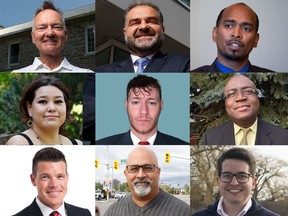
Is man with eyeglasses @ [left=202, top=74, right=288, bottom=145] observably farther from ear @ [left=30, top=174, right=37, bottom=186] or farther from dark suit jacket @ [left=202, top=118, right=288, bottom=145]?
ear @ [left=30, top=174, right=37, bottom=186]

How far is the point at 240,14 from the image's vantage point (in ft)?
21.4

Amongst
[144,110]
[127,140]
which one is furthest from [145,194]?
[144,110]

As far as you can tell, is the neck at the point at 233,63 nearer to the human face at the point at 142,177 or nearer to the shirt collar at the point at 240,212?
the human face at the point at 142,177

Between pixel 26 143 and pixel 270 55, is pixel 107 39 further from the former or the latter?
pixel 270 55

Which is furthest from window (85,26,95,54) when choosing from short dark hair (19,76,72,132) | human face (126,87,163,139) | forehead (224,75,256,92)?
forehead (224,75,256,92)

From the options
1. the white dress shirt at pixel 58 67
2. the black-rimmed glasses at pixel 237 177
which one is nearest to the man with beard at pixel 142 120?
the black-rimmed glasses at pixel 237 177

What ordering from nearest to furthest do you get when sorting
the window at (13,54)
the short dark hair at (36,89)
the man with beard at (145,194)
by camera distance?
1. the man with beard at (145,194)
2. the short dark hair at (36,89)
3. the window at (13,54)

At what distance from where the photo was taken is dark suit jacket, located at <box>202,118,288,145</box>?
255 inches

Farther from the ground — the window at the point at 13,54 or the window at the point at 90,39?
the window at the point at 90,39

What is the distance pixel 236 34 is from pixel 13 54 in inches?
107

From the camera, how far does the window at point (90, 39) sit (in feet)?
21.1

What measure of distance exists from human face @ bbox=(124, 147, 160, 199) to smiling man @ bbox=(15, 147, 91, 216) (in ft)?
2.14

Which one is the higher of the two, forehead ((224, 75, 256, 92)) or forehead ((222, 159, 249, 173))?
forehead ((224, 75, 256, 92))

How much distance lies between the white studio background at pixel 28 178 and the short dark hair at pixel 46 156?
0.04m
